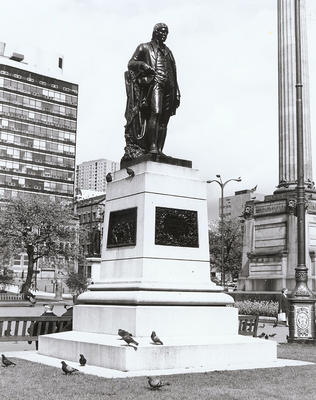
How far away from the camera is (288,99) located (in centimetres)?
3275

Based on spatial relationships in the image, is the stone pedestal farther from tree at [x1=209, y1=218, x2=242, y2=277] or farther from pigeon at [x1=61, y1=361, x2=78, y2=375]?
tree at [x1=209, y1=218, x2=242, y2=277]

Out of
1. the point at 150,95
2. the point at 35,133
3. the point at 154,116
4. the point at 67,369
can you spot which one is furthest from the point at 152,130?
the point at 35,133

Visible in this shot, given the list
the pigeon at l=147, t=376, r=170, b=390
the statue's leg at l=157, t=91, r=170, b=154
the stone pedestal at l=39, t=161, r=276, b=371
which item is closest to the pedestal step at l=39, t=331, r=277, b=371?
the stone pedestal at l=39, t=161, r=276, b=371

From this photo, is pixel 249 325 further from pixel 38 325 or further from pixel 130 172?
pixel 130 172

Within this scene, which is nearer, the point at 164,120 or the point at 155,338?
the point at 155,338

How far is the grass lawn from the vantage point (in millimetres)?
7820

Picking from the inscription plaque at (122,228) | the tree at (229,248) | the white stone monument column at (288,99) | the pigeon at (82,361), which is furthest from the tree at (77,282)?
the pigeon at (82,361)

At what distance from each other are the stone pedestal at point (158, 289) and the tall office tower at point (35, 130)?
289 feet

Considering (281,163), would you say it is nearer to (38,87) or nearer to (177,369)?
(177,369)

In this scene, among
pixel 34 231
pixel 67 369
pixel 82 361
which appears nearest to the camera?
pixel 67 369

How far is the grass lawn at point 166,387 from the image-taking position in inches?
308

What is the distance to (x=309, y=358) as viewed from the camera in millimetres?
12906

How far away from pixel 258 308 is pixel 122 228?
18365 mm

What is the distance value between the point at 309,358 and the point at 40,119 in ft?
314
